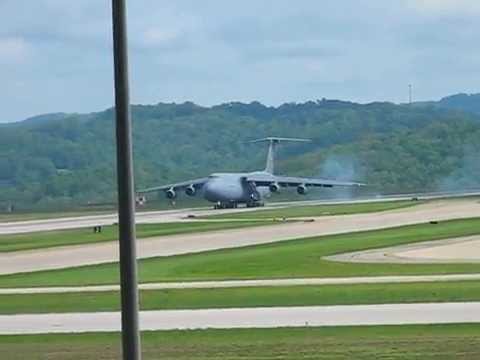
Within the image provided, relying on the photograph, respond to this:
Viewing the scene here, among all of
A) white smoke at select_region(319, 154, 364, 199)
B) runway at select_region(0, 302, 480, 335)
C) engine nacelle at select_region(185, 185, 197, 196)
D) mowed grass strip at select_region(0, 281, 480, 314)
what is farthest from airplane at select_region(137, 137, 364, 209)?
runway at select_region(0, 302, 480, 335)

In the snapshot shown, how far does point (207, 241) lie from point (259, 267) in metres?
16.3

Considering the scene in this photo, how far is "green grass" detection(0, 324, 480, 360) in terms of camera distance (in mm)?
18547

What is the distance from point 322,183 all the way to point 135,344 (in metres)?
110

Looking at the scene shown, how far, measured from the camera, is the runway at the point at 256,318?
75.2ft

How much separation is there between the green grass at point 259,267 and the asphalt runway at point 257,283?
164 cm

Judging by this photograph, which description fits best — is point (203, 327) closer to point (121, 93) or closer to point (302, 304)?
point (302, 304)

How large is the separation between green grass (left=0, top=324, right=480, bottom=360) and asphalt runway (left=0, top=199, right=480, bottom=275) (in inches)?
816

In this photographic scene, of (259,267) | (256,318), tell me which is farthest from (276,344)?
(259,267)

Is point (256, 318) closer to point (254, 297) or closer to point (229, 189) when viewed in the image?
point (254, 297)

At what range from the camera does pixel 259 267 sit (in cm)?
3947

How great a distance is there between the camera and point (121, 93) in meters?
8.12

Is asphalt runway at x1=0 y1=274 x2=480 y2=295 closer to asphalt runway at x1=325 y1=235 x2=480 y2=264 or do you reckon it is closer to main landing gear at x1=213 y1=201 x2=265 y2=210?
asphalt runway at x1=325 y1=235 x2=480 y2=264

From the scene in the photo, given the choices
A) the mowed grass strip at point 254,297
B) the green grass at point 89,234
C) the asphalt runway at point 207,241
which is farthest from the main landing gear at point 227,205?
the mowed grass strip at point 254,297

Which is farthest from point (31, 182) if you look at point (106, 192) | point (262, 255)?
point (262, 255)
